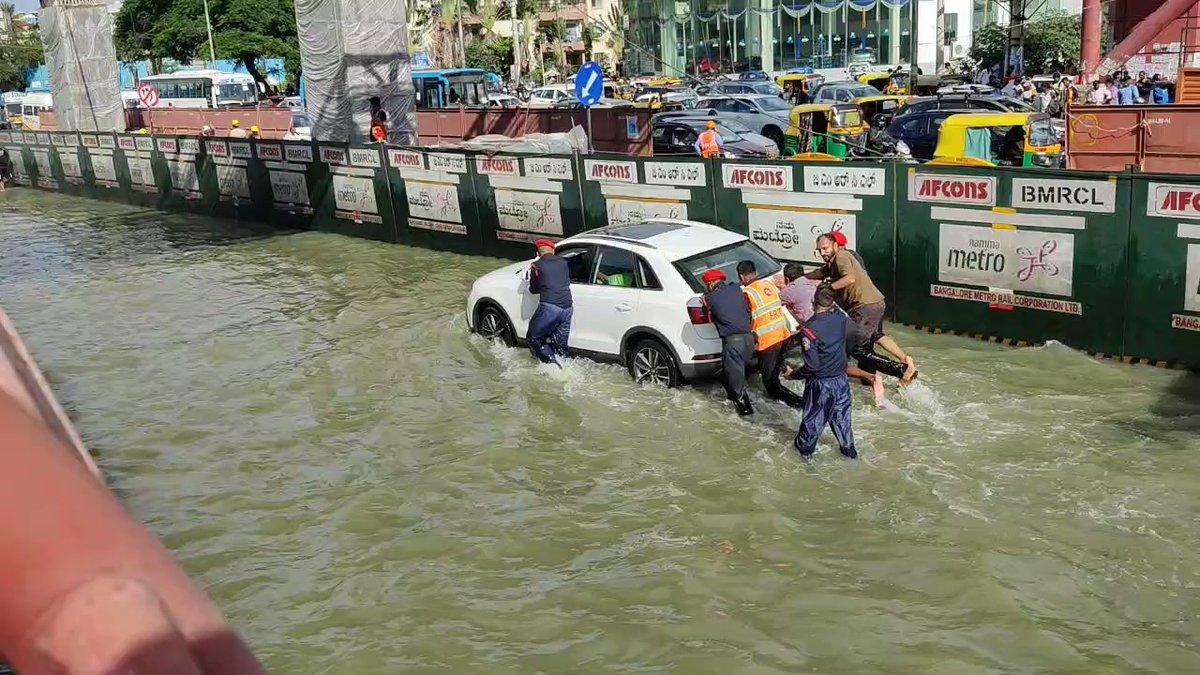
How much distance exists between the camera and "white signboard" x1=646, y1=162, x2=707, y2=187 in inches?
556

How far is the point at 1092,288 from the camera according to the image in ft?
35.2

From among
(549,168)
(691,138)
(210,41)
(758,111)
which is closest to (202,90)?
(210,41)

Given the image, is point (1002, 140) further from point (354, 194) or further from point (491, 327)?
point (354, 194)

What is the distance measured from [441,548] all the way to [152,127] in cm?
3892

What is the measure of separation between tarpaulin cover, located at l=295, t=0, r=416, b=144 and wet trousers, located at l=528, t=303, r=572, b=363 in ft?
48.8

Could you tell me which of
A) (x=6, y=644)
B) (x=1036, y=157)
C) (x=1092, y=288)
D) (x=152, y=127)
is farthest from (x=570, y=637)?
(x=152, y=127)

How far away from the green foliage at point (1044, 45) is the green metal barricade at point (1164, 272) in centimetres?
4502

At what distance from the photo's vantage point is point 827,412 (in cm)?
833

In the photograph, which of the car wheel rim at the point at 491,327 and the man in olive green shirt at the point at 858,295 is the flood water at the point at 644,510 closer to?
the car wheel rim at the point at 491,327

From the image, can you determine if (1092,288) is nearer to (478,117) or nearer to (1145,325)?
(1145,325)

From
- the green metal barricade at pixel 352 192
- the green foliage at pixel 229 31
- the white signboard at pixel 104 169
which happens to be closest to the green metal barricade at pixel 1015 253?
the green metal barricade at pixel 352 192

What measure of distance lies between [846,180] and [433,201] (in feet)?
28.8

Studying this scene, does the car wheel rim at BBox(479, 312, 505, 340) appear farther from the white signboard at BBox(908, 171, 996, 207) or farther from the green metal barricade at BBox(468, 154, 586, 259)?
the white signboard at BBox(908, 171, 996, 207)

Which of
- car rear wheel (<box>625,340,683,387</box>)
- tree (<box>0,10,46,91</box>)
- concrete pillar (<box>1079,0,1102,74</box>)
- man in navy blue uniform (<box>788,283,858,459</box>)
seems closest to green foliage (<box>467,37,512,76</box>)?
tree (<box>0,10,46,91</box>)
